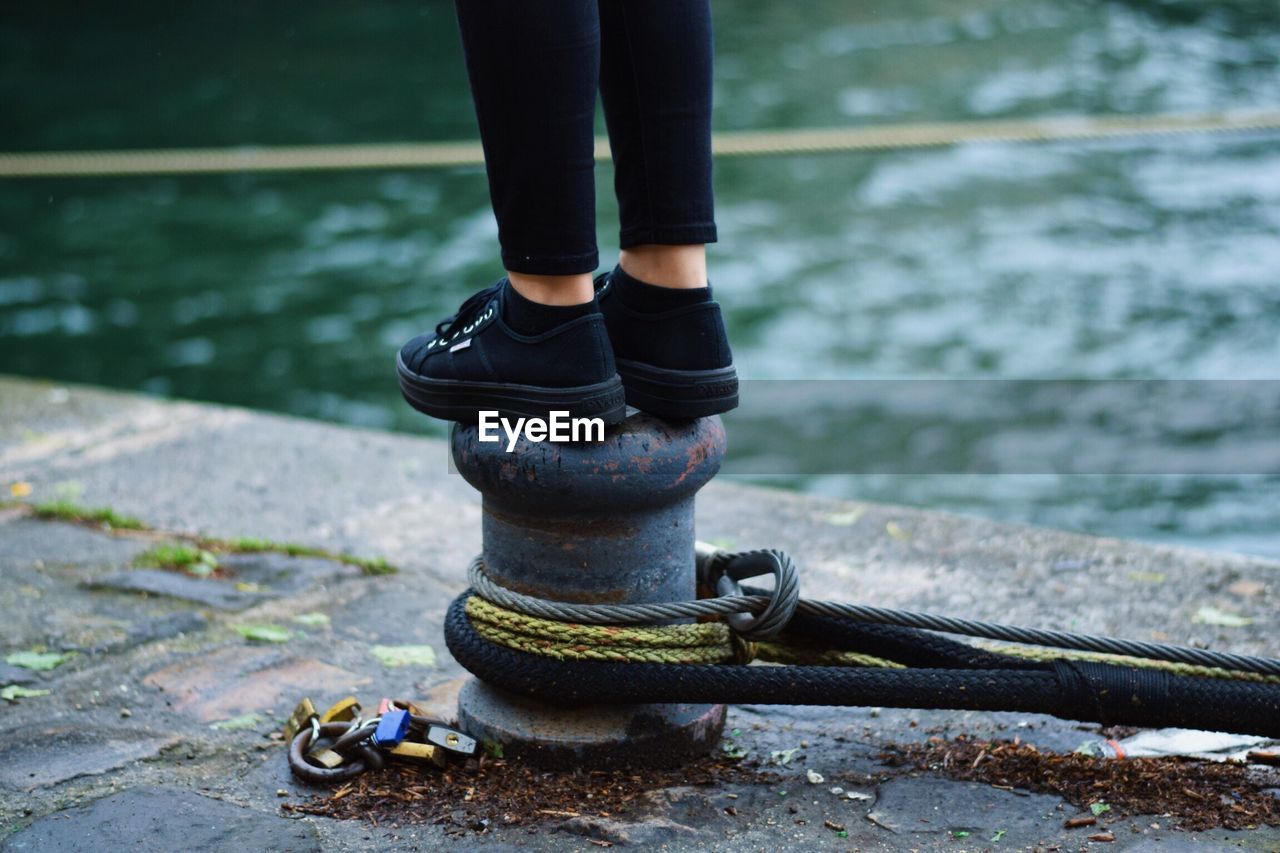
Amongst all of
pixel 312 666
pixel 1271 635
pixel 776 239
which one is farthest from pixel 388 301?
pixel 1271 635

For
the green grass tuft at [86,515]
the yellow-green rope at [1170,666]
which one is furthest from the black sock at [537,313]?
the green grass tuft at [86,515]

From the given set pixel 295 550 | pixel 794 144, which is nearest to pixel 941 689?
pixel 295 550

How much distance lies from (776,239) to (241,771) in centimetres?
508

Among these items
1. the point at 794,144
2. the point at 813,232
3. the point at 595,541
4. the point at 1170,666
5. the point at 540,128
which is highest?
the point at 540,128

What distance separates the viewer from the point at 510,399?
1.65 metres

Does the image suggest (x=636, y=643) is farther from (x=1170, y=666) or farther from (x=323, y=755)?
(x=1170, y=666)

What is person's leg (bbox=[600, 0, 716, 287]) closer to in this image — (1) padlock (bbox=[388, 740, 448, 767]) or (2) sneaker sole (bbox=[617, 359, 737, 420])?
(2) sneaker sole (bbox=[617, 359, 737, 420])

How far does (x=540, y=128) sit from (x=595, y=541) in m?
0.49

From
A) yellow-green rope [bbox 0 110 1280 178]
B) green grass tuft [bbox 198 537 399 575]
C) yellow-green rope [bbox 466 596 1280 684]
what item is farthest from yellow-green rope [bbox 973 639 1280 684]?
yellow-green rope [bbox 0 110 1280 178]

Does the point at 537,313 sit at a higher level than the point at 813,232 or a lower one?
higher

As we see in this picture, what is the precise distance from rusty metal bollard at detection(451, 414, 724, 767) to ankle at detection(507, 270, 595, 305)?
0.16 m

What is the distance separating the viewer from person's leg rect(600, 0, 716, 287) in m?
1.60

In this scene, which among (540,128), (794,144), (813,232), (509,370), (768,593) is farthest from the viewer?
(813,232)
